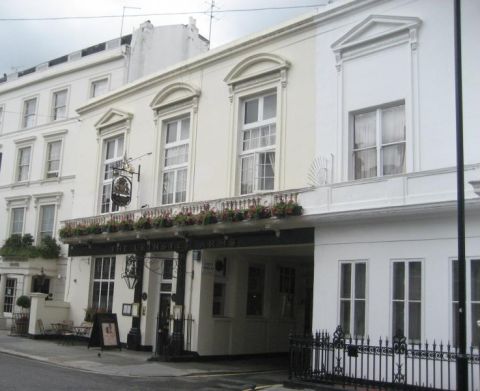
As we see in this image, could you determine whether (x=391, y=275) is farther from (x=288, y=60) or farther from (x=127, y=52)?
(x=127, y=52)

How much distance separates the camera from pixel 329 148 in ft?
52.1

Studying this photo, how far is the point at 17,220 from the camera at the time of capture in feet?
101

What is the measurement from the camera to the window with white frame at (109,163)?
23953 millimetres

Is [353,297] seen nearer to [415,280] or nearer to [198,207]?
[415,280]

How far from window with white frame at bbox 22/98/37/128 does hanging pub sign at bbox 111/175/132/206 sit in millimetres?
12399

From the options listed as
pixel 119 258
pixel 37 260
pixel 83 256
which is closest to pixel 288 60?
pixel 119 258

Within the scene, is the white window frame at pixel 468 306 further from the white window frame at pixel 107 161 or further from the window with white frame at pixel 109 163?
the window with white frame at pixel 109 163

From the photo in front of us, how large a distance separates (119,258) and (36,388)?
36.5 feet

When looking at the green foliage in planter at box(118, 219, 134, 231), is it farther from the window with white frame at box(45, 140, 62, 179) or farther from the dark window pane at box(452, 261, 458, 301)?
the dark window pane at box(452, 261, 458, 301)

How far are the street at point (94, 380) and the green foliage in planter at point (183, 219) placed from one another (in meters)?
4.77

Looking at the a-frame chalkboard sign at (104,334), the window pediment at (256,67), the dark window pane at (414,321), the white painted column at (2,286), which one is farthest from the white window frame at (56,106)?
the dark window pane at (414,321)

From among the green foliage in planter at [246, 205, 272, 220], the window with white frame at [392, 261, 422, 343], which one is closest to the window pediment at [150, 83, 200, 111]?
the green foliage in planter at [246, 205, 272, 220]

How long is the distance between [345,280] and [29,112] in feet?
76.2

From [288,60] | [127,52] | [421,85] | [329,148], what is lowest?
[329,148]
